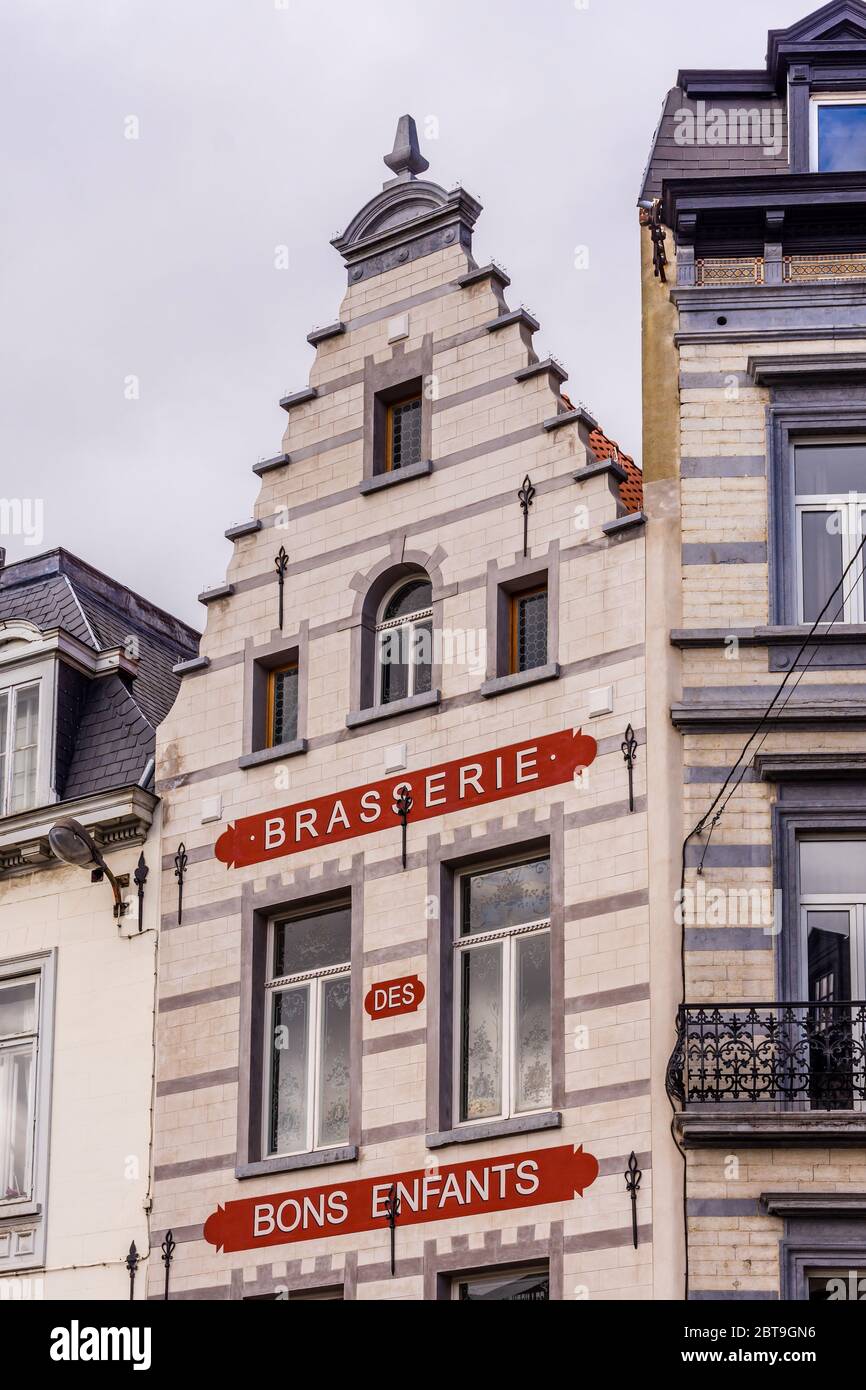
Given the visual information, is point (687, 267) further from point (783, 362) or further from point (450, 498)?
point (450, 498)

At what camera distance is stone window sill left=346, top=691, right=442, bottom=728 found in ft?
81.4

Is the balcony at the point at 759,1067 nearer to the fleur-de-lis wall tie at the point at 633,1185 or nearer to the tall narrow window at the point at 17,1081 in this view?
the fleur-de-lis wall tie at the point at 633,1185

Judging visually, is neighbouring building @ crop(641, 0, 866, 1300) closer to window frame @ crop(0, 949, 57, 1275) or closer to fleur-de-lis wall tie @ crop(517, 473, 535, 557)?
fleur-de-lis wall tie @ crop(517, 473, 535, 557)

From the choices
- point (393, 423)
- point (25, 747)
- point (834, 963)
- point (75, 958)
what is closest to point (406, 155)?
point (393, 423)

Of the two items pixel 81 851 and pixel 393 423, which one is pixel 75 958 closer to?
pixel 81 851

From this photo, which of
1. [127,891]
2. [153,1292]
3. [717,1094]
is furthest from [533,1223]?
[127,891]

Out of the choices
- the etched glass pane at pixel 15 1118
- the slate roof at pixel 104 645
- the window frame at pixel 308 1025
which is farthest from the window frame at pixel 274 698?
the etched glass pane at pixel 15 1118

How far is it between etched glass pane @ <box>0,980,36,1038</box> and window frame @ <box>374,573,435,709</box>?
441 cm

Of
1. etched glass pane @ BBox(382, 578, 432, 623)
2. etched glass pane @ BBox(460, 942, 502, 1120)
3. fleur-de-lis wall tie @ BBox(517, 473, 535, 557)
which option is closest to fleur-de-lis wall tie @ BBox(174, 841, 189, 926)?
etched glass pane @ BBox(382, 578, 432, 623)

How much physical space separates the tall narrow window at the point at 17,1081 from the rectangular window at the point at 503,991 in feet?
14.7

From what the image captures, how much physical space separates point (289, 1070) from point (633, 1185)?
13.3 ft

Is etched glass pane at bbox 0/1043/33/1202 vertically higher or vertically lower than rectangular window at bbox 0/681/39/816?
lower
